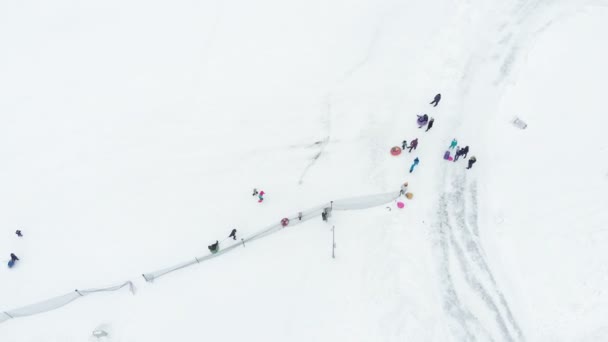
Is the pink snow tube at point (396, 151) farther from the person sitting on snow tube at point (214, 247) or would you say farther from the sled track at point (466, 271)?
the person sitting on snow tube at point (214, 247)

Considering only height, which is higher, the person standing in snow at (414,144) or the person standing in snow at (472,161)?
the person standing in snow at (414,144)

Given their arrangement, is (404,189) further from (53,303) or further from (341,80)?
(53,303)

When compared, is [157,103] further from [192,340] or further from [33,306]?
[192,340]

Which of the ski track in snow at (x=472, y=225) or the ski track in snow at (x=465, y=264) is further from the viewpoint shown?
the ski track in snow at (x=472, y=225)

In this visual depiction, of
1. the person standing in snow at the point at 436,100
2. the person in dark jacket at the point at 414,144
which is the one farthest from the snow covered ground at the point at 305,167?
the person in dark jacket at the point at 414,144

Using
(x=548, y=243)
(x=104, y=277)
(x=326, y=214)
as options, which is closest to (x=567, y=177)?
(x=548, y=243)

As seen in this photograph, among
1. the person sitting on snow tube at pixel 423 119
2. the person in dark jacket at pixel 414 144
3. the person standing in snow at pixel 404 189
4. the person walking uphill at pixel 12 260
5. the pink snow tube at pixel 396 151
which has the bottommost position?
the person walking uphill at pixel 12 260

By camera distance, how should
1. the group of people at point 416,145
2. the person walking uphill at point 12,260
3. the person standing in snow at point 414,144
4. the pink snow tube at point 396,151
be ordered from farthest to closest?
the pink snow tube at point 396,151 → the person standing in snow at point 414,144 → the group of people at point 416,145 → the person walking uphill at point 12,260
